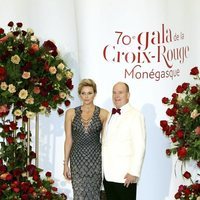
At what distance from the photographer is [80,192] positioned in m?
3.35

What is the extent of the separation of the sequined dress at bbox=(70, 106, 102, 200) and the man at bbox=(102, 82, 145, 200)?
0.14 metres

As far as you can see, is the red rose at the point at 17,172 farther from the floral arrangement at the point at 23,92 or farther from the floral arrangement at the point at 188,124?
the floral arrangement at the point at 188,124

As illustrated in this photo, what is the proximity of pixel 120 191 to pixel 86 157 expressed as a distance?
13.8 inches

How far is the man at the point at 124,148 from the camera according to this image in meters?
3.10

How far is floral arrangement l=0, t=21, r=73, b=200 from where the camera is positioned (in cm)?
298

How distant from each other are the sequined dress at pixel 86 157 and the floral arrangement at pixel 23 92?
256 mm

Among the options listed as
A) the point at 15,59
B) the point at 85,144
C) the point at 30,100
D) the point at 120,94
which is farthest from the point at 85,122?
the point at 15,59

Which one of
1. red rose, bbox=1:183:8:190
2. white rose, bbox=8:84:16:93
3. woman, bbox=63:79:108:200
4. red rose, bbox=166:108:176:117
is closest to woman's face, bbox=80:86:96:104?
woman, bbox=63:79:108:200

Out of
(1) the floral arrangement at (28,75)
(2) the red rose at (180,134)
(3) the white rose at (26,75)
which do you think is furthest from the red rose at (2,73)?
(2) the red rose at (180,134)

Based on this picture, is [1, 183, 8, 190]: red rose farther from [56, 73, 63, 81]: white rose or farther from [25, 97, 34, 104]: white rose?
[56, 73, 63, 81]: white rose

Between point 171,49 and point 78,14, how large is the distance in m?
0.91

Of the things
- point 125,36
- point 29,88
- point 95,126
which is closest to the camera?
point 29,88

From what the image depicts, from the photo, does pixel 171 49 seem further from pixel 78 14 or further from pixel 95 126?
pixel 95 126

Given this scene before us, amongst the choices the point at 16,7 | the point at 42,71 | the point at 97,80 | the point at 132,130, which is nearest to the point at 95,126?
the point at 132,130
